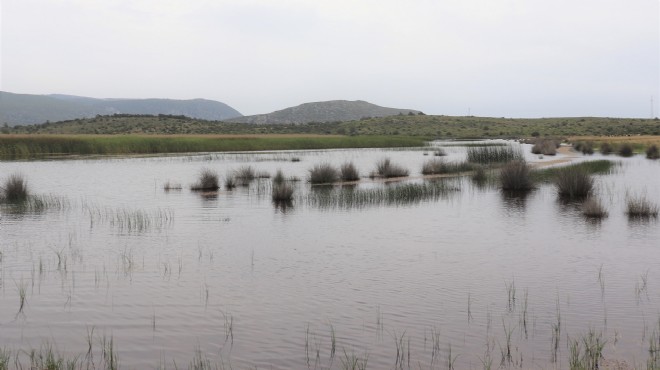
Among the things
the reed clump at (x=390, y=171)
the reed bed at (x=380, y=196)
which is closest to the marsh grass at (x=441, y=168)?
the reed clump at (x=390, y=171)

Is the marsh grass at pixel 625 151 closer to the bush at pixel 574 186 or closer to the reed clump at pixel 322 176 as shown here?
the bush at pixel 574 186

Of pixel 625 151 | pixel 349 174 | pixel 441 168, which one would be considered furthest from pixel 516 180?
pixel 625 151

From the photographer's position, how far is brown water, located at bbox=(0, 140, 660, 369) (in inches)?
348

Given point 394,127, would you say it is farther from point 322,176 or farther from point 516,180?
point 516,180

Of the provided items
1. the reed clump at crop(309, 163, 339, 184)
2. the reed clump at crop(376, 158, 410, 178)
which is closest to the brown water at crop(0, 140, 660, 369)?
the reed clump at crop(309, 163, 339, 184)

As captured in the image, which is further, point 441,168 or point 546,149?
point 546,149

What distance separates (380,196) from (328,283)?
14.0m

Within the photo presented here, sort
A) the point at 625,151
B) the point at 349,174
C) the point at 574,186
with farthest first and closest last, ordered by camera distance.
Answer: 1. the point at 625,151
2. the point at 349,174
3. the point at 574,186

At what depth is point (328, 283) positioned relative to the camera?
40.5 feet

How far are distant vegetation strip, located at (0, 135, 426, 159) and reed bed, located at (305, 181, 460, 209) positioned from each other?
121 feet

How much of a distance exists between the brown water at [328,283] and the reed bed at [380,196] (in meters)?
1.34

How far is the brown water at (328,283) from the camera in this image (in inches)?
348

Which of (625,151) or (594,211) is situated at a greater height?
(625,151)

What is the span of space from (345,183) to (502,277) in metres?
19.6
